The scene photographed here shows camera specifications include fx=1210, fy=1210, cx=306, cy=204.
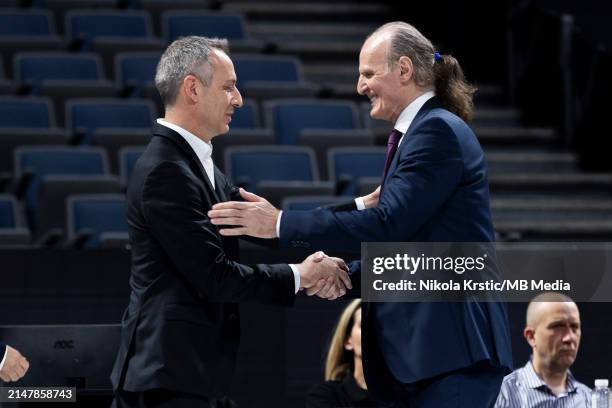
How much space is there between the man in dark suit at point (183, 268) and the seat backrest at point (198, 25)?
5693mm

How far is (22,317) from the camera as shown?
163 inches

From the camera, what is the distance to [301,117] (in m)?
7.67

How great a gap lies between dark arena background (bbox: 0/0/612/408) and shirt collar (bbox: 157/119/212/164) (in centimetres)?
125

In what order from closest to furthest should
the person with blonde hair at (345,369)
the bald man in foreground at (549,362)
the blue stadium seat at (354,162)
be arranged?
1. the bald man in foreground at (549,362)
2. the person with blonde hair at (345,369)
3. the blue stadium seat at (354,162)

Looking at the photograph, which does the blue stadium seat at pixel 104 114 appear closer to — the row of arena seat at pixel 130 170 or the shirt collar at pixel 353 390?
the row of arena seat at pixel 130 170

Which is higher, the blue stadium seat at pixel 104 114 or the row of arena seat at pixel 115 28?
the row of arena seat at pixel 115 28

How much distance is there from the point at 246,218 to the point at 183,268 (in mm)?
230

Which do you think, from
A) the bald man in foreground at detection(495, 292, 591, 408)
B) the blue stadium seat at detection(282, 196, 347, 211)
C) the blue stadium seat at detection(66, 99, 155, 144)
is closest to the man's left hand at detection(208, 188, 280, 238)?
the bald man in foreground at detection(495, 292, 591, 408)

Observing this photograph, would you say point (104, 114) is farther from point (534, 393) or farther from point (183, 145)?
point (183, 145)

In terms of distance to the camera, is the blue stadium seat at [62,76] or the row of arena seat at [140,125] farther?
the blue stadium seat at [62,76]

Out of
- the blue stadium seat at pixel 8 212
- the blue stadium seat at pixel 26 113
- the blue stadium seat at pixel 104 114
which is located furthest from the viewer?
the blue stadium seat at pixel 104 114

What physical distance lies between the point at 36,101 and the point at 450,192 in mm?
4922

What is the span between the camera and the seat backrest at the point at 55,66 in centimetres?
793

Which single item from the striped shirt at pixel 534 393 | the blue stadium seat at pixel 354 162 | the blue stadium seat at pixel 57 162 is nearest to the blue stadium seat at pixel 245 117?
the blue stadium seat at pixel 354 162
